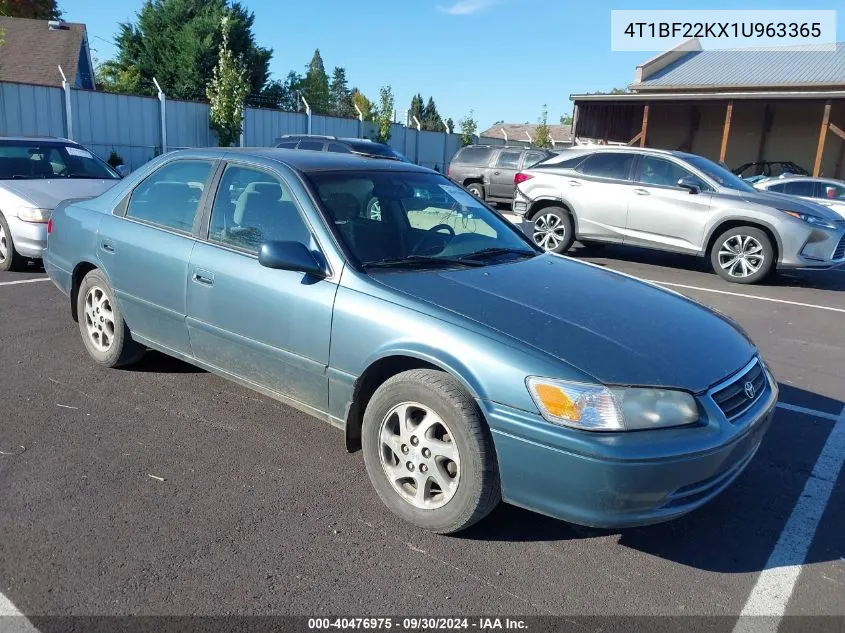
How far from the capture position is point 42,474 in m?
3.54

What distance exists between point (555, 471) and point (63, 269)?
162 inches

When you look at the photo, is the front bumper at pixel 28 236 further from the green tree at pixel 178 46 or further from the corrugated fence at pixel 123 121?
the green tree at pixel 178 46

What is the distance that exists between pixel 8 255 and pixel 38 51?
27.4 meters

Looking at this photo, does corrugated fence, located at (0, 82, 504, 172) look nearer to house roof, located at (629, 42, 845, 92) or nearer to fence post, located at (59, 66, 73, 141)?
fence post, located at (59, 66, 73, 141)

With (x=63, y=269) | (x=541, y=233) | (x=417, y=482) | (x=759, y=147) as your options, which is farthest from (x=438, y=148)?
(x=417, y=482)

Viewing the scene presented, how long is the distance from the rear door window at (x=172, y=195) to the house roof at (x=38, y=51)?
2808 cm

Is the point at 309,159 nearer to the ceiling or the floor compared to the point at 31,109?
nearer to the floor

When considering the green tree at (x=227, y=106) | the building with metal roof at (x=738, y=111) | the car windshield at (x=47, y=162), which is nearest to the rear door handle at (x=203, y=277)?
the car windshield at (x=47, y=162)

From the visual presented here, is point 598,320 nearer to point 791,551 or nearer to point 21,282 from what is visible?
point 791,551

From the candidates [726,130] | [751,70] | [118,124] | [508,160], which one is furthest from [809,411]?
[751,70]

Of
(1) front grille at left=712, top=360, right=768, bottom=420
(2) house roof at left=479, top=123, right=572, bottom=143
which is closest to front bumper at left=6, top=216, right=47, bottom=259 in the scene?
(1) front grille at left=712, top=360, right=768, bottom=420

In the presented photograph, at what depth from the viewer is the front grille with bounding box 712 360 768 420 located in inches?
119

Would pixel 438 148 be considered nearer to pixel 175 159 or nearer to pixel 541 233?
pixel 541 233

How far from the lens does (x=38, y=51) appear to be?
30.4 m
